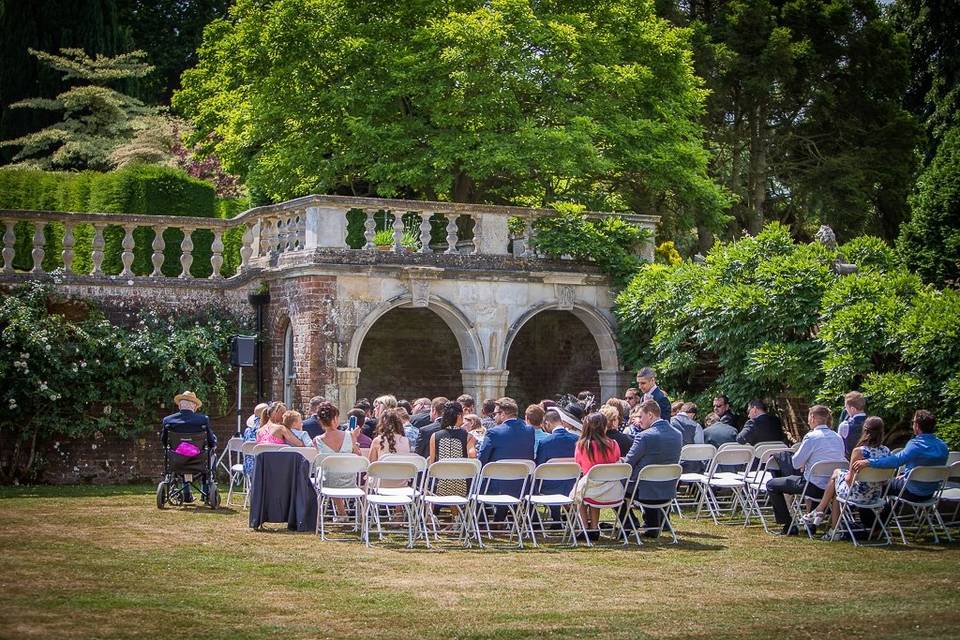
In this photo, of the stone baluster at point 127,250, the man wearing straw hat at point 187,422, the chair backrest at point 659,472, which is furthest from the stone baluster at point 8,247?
the chair backrest at point 659,472

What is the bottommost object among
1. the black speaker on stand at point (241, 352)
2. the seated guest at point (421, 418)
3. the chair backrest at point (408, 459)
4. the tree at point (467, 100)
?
the chair backrest at point (408, 459)

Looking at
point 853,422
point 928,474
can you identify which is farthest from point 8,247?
point 928,474

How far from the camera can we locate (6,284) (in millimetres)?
18734

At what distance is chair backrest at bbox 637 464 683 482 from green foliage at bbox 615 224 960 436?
11.4ft

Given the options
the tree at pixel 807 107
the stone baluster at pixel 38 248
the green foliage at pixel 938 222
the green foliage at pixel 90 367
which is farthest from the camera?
the tree at pixel 807 107

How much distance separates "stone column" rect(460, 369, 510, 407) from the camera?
19922 millimetres

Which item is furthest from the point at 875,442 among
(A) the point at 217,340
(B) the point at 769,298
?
(A) the point at 217,340

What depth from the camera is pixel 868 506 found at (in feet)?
40.7

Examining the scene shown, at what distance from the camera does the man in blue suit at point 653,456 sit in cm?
1291

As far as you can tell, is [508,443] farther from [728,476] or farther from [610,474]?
[728,476]

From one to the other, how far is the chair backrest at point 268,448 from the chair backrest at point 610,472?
3208mm

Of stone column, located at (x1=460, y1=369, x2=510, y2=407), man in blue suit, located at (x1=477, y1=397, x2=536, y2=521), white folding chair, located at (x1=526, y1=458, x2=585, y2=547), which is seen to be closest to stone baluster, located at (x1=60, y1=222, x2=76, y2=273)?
stone column, located at (x1=460, y1=369, x2=510, y2=407)

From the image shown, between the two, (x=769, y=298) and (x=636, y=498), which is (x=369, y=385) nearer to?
(x=769, y=298)

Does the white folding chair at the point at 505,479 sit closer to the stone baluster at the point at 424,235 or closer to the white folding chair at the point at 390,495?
the white folding chair at the point at 390,495
